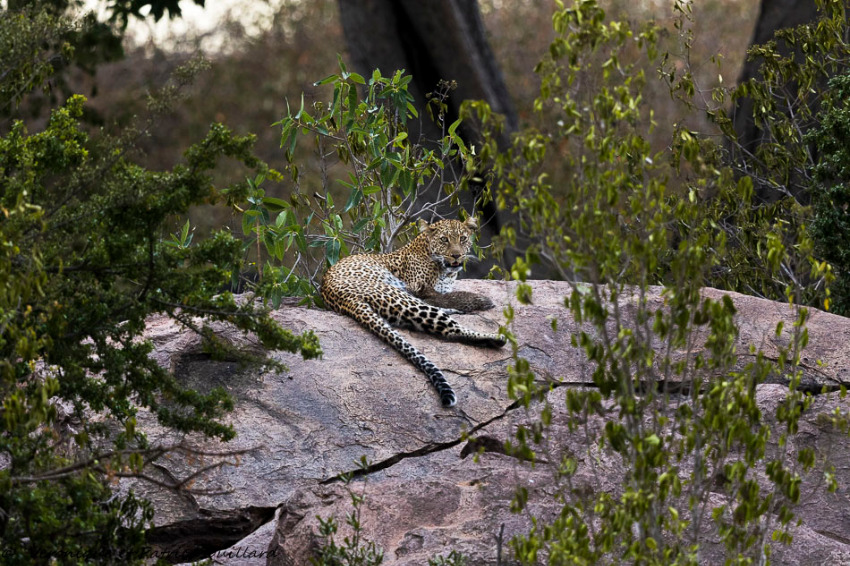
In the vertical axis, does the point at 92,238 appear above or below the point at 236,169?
above

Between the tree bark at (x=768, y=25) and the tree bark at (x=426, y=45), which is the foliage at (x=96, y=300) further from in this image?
the tree bark at (x=768, y=25)

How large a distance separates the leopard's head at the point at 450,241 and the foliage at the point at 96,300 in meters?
3.46

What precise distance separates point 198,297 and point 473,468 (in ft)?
6.39

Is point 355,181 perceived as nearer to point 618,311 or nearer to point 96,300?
point 96,300

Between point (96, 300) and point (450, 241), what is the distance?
4.36m

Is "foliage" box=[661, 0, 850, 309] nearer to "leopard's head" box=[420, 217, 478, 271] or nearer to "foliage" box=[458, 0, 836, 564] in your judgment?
"leopard's head" box=[420, 217, 478, 271]

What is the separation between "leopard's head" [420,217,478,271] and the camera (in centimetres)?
1034

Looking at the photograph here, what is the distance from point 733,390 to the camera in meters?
5.51

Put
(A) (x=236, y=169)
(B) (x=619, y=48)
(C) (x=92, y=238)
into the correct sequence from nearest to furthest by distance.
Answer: (B) (x=619, y=48), (C) (x=92, y=238), (A) (x=236, y=169)

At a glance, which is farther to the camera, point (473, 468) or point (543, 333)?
point (543, 333)

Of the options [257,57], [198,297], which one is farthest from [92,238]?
[257,57]

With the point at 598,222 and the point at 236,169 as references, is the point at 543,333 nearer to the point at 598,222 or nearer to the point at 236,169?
the point at 598,222

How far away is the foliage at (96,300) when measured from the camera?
5.92 m

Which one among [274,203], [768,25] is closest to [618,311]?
[274,203]
